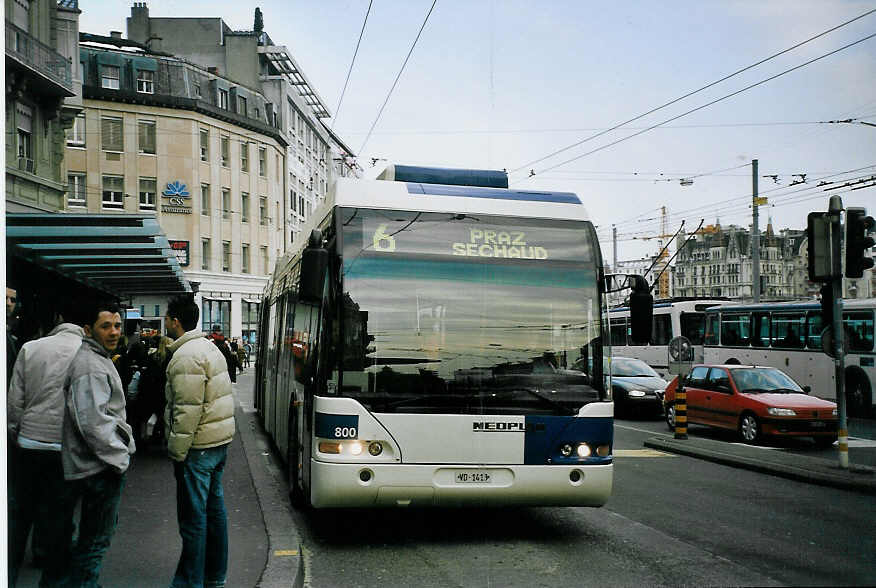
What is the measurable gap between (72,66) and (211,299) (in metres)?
27.0

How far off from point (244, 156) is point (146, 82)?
34.0 feet

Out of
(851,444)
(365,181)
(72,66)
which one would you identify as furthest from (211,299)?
(365,181)

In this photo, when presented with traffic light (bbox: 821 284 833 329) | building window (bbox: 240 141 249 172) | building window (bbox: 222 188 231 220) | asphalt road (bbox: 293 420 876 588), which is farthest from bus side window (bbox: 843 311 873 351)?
building window (bbox: 240 141 249 172)

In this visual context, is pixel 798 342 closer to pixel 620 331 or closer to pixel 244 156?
pixel 620 331

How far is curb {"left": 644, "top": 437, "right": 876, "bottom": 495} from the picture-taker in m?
10.4

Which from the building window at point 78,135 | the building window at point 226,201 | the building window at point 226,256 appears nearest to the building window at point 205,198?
the building window at point 226,201

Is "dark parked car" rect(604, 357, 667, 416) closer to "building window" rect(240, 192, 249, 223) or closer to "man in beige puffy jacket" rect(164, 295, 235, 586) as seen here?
"man in beige puffy jacket" rect(164, 295, 235, 586)

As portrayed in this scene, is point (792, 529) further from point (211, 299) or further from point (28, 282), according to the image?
point (211, 299)

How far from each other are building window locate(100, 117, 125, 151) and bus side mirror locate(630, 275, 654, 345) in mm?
29757

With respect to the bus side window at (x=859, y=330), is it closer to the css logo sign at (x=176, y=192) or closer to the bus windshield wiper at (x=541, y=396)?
the bus windshield wiper at (x=541, y=396)

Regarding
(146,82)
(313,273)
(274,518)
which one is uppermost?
(146,82)

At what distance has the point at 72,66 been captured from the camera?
1656cm

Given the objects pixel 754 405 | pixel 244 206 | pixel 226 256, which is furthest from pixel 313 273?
pixel 244 206

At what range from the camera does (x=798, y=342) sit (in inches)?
920
